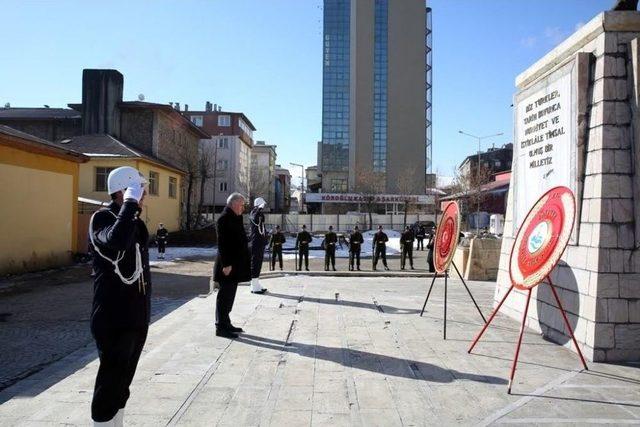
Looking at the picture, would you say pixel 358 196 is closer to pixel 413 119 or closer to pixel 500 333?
pixel 413 119

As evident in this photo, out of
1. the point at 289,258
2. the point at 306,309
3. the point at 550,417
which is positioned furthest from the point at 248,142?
the point at 550,417

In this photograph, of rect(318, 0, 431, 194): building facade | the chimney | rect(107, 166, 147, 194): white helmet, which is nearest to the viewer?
rect(107, 166, 147, 194): white helmet

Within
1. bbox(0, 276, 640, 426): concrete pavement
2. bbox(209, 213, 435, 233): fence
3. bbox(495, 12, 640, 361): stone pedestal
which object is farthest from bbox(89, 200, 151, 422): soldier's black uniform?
bbox(209, 213, 435, 233): fence

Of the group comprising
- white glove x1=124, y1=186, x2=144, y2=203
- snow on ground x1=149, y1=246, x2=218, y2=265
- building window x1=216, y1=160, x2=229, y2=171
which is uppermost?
building window x1=216, y1=160, x2=229, y2=171

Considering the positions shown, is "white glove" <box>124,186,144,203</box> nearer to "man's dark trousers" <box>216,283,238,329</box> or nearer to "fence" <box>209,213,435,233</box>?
"man's dark trousers" <box>216,283,238,329</box>

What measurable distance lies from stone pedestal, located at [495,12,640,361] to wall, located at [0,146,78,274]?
16.6 meters

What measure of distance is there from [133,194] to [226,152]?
62.2 m

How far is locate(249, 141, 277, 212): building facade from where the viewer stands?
67.5 m

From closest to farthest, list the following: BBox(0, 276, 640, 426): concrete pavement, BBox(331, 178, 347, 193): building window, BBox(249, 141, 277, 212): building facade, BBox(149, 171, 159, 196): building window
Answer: BBox(0, 276, 640, 426): concrete pavement, BBox(149, 171, 159, 196): building window, BBox(249, 141, 277, 212): building facade, BBox(331, 178, 347, 193): building window

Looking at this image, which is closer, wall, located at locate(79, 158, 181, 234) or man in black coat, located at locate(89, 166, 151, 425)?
man in black coat, located at locate(89, 166, 151, 425)

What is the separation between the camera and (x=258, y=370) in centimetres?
501

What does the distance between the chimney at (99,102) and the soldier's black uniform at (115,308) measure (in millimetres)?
35775

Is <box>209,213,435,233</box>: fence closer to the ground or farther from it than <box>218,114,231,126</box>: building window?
closer to the ground

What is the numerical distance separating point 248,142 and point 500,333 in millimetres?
68383
